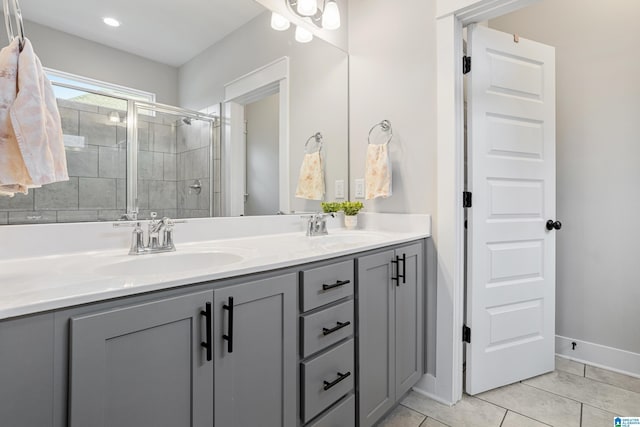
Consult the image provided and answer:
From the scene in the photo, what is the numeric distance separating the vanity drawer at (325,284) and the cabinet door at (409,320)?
37 centimetres

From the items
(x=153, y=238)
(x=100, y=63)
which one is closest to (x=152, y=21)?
(x=100, y=63)

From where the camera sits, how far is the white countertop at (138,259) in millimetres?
648

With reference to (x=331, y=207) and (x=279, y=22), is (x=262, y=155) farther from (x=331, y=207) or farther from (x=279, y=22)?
(x=279, y=22)

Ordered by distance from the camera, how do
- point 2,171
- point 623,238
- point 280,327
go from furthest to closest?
point 623,238 → point 280,327 → point 2,171

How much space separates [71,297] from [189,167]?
2.86ft

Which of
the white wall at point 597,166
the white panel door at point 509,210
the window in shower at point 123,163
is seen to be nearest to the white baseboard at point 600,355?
the white wall at point 597,166

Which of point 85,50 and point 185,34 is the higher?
point 185,34

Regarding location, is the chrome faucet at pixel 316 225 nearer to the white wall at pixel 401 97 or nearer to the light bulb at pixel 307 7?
the white wall at pixel 401 97

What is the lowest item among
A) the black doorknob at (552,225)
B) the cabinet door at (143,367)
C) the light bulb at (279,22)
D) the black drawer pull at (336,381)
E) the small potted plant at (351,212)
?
the black drawer pull at (336,381)

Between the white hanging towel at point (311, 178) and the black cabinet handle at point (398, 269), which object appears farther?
the white hanging towel at point (311, 178)

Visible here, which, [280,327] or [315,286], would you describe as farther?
[315,286]

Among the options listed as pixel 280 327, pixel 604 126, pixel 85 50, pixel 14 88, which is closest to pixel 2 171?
pixel 14 88

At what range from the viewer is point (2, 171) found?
2.41 feet

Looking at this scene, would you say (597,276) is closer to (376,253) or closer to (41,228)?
(376,253)
